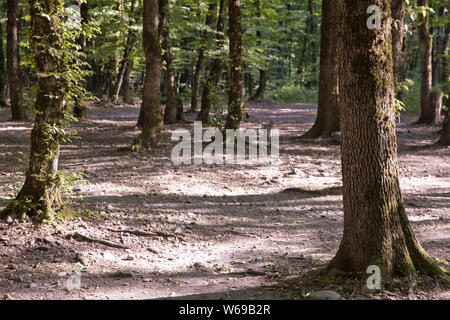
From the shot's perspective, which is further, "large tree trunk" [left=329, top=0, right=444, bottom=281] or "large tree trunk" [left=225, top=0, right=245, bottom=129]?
"large tree trunk" [left=225, top=0, right=245, bottom=129]

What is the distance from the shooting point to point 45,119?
6.20 metres

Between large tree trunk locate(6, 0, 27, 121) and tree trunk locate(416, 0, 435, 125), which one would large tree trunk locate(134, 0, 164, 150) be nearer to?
large tree trunk locate(6, 0, 27, 121)

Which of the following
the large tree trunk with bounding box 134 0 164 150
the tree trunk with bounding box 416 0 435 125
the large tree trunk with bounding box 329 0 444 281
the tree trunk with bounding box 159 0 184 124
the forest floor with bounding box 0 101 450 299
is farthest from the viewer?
the tree trunk with bounding box 416 0 435 125

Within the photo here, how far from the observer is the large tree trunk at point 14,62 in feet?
59.0

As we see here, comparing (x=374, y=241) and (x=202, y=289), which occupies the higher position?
(x=374, y=241)

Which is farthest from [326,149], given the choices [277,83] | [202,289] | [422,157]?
[277,83]

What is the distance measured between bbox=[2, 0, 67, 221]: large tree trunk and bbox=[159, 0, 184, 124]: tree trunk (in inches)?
426

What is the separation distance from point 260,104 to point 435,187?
71.3ft

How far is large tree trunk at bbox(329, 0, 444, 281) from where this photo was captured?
183 inches

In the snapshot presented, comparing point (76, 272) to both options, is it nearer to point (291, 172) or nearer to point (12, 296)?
point (12, 296)

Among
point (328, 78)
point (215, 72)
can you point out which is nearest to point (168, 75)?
point (215, 72)

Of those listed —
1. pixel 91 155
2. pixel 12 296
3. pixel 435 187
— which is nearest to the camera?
pixel 12 296

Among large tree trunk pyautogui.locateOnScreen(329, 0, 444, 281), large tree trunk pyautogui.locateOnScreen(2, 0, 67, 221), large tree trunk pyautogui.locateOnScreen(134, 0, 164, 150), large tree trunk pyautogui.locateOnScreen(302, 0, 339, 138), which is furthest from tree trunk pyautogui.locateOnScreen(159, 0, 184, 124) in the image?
large tree trunk pyautogui.locateOnScreen(329, 0, 444, 281)

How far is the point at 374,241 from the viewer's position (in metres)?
4.70
